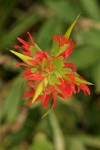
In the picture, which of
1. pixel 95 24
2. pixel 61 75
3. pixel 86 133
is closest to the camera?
pixel 61 75

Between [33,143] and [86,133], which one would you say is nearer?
[33,143]

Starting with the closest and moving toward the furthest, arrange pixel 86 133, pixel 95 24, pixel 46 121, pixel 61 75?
1. pixel 61 75
2. pixel 95 24
3. pixel 46 121
4. pixel 86 133

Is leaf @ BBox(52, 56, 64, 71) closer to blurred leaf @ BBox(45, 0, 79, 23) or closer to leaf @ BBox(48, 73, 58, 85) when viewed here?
leaf @ BBox(48, 73, 58, 85)

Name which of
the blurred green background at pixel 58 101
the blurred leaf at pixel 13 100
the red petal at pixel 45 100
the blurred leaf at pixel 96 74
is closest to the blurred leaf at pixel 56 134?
the blurred green background at pixel 58 101

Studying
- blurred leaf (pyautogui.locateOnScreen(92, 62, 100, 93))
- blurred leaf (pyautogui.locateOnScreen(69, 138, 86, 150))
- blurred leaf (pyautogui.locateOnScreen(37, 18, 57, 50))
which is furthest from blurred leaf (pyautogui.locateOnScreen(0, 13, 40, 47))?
blurred leaf (pyautogui.locateOnScreen(69, 138, 86, 150))

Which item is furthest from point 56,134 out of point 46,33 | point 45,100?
point 45,100

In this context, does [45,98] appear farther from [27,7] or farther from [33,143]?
[27,7]

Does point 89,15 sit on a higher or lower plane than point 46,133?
higher

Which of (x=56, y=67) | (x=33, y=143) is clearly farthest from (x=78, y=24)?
(x=56, y=67)

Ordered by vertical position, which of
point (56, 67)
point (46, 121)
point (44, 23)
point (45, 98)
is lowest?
point (46, 121)

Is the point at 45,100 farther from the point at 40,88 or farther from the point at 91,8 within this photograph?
the point at 91,8
